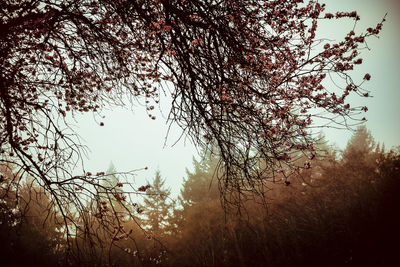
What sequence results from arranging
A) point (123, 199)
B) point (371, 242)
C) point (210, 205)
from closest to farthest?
point (123, 199), point (371, 242), point (210, 205)

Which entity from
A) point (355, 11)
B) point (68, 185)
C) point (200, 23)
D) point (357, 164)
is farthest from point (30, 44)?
point (357, 164)

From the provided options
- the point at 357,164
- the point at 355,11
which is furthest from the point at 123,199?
the point at 357,164

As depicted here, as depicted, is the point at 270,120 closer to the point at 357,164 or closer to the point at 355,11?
the point at 355,11

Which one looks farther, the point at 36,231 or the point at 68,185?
the point at 36,231

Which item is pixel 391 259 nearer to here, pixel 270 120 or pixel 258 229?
pixel 258 229

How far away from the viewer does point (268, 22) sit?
364 centimetres

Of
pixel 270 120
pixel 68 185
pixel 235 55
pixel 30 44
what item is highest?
pixel 30 44

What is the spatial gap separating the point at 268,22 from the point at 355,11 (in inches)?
64.1

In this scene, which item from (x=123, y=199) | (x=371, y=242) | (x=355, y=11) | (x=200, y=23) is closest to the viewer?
(x=123, y=199)

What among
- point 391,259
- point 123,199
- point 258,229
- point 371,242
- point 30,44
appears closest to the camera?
point 123,199

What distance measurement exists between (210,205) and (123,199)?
325 inches

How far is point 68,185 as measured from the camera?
284 cm

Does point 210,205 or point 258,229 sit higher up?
point 210,205

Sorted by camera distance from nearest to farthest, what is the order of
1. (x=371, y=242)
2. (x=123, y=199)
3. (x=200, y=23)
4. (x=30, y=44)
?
(x=123, y=199) → (x=200, y=23) → (x=30, y=44) → (x=371, y=242)
